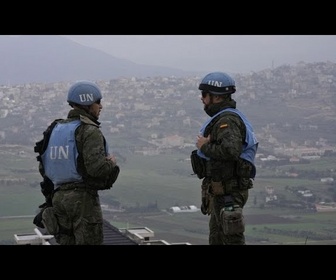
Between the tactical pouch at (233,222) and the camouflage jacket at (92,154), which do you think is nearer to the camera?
the camouflage jacket at (92,154)

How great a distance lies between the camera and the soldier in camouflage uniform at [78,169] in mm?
3977

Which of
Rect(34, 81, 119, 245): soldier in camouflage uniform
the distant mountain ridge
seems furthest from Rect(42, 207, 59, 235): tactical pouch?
the distant mountain ridge

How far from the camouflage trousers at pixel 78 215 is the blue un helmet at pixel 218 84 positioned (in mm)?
1043

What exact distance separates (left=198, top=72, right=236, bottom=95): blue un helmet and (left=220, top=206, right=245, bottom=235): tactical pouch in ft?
2.68

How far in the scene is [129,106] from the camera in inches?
388

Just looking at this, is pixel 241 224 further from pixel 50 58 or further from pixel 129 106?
pixel 50 58

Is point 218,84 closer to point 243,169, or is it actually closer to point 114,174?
point 243,169

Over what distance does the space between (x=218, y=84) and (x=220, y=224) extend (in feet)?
3.15

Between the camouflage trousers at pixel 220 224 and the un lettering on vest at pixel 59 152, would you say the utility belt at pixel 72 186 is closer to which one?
the un lettering on vest at pixel 59 152

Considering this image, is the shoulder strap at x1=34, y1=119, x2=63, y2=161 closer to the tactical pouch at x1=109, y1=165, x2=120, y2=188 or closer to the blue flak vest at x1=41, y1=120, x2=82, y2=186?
Answer: the blue flak vest at x1=41, y1=120, x2=82, y2=186

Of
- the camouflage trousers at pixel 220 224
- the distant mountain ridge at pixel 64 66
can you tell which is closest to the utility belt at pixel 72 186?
the camouflage trousers at pixel 220 224

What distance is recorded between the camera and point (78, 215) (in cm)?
408

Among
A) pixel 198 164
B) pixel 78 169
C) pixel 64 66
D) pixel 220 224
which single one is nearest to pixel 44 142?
pixel 78 169
